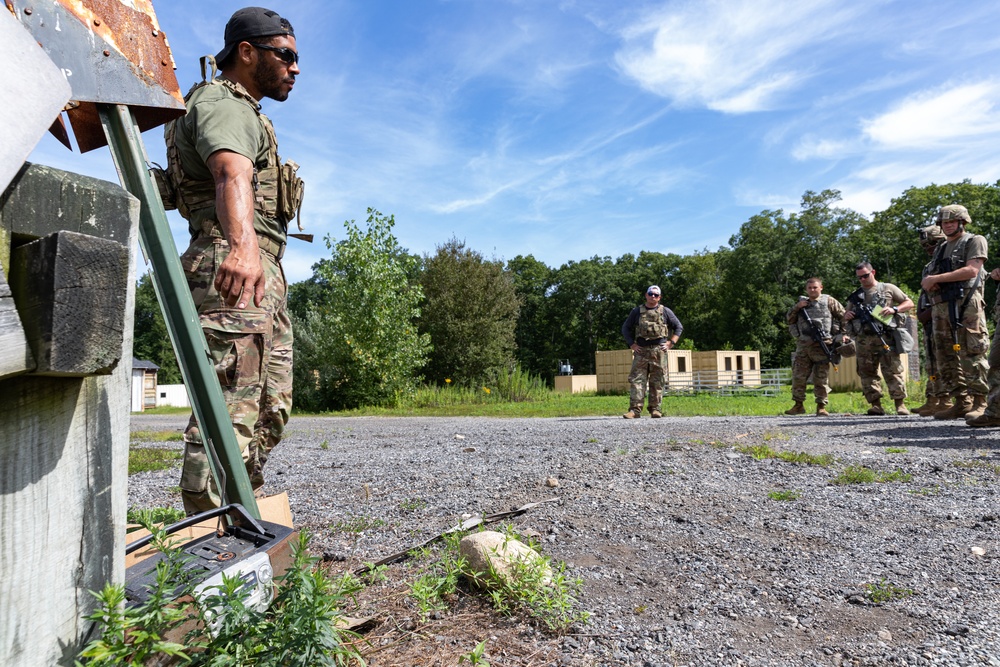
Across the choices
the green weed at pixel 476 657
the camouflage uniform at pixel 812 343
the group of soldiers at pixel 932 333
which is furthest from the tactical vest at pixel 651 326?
the green weed at pixel 476 657

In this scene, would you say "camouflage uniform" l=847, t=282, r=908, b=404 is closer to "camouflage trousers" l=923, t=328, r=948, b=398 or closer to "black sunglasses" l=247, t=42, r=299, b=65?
"camouflage trousers" l=923, t=328, r=948, b=398

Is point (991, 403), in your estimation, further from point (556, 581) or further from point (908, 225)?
point (908, 225)

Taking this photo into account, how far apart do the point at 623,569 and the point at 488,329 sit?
23.4m

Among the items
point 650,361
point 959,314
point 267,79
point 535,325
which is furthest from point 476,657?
point 535,325

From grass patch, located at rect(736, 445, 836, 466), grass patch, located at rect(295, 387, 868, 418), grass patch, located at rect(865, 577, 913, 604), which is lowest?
grass patch, located at rect(295, 387, 868, 418)

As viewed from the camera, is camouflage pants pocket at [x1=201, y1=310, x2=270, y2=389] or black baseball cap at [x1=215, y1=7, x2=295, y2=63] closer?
camouflage pants pocket at [x1=201, y1=310, x2=270, y2=389]

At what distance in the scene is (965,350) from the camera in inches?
302

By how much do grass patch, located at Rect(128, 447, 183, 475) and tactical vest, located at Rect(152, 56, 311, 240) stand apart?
275 cm

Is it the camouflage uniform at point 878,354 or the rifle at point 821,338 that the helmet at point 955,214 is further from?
the rifle at point 821,338

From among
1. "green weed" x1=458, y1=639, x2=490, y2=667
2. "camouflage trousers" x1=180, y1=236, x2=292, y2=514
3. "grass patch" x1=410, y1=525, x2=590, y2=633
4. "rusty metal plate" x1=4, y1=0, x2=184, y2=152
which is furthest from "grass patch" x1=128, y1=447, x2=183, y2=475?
"green weed" x1=458, y1=639, x2=490, y2=667

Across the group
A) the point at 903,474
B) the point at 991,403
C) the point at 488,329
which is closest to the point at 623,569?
the point at 903,474

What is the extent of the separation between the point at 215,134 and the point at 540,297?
61.1 metres

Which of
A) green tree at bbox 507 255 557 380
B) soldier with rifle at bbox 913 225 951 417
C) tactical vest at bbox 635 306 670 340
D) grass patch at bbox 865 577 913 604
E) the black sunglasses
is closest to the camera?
grass patch at bbox 865 577 913 604

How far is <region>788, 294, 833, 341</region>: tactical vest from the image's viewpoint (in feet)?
34.6
